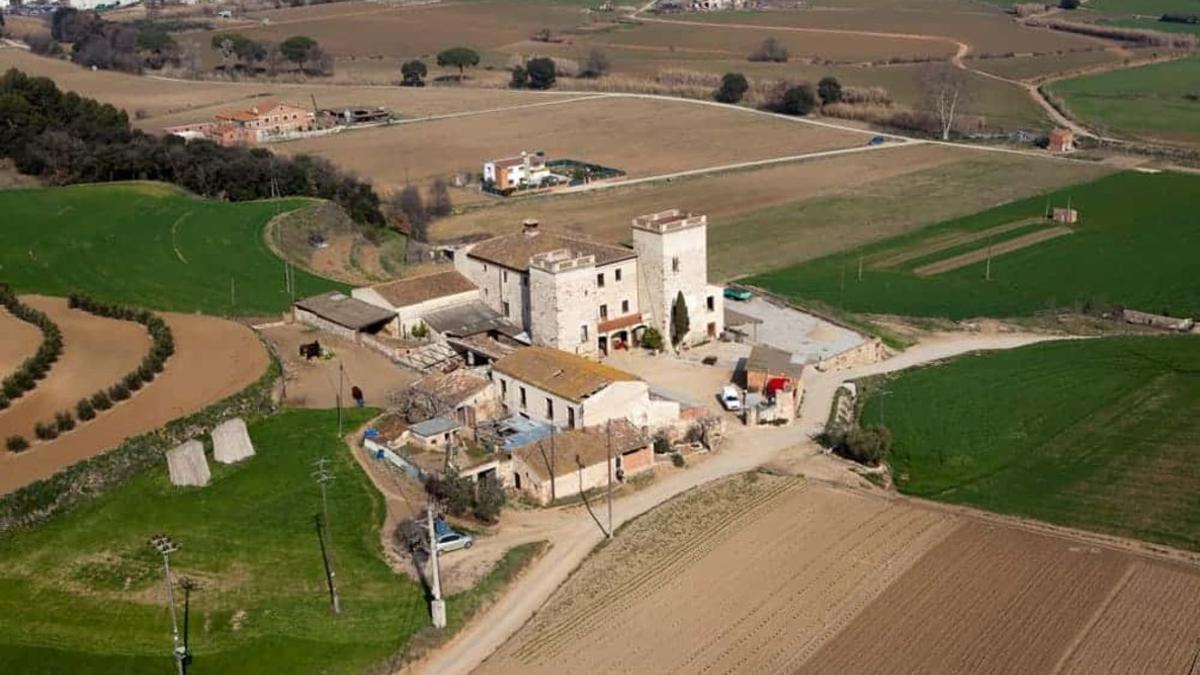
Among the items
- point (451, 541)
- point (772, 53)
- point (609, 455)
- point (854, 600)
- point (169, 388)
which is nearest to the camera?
point (854, 600)

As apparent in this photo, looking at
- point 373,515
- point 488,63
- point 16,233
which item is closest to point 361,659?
point 373,515

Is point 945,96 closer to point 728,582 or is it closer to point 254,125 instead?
point 254,125

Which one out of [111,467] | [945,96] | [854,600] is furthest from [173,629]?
[945,96]

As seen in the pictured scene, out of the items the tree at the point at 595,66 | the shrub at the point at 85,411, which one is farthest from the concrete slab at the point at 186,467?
the tree at the point at 595,66

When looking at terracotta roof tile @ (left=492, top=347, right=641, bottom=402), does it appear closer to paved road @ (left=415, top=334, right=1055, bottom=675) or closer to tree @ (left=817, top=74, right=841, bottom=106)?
paved road @ (left=415, top=334, right=1055, bottom=675)

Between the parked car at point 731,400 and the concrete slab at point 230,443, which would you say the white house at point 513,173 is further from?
the concrete slab at point 230,443
